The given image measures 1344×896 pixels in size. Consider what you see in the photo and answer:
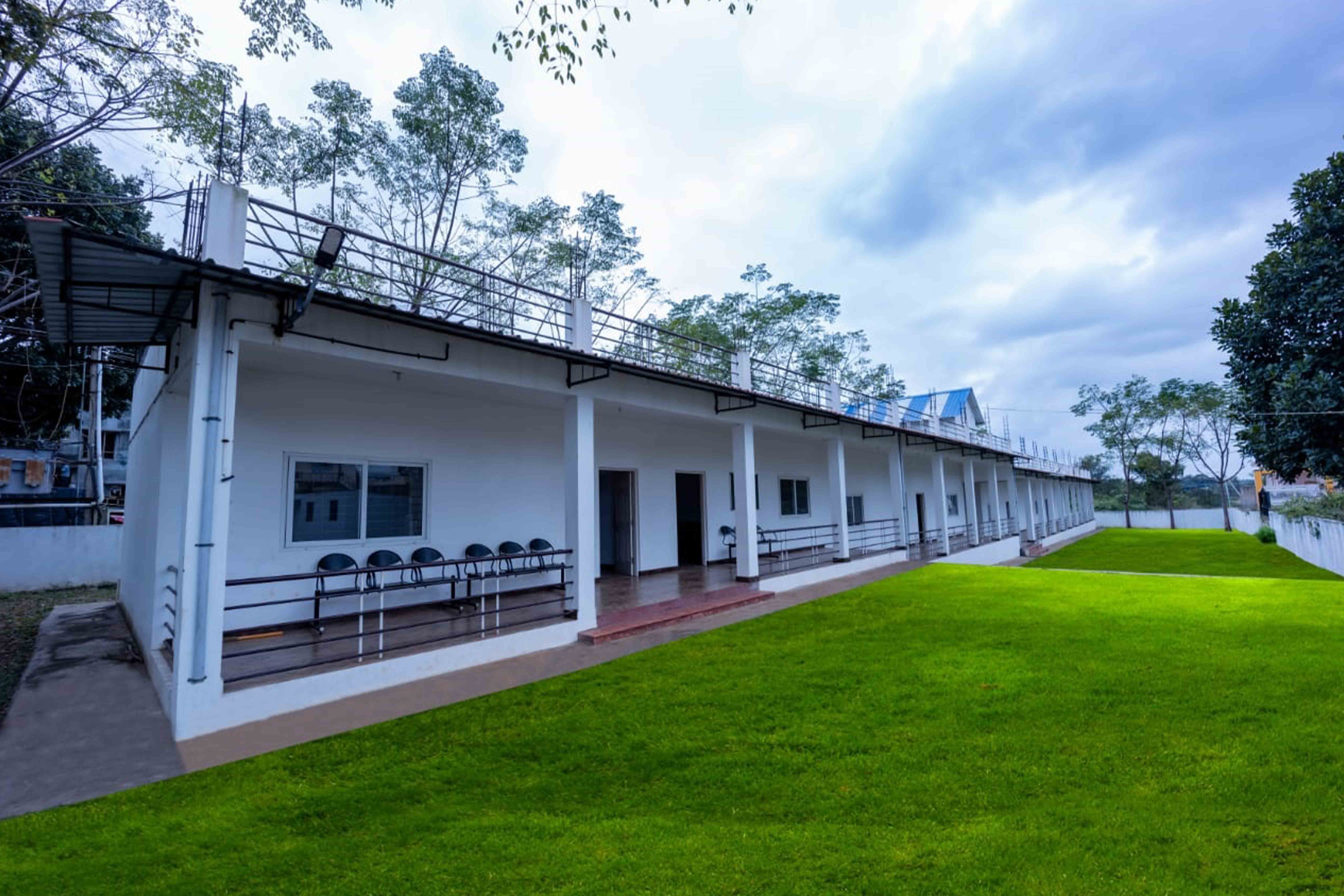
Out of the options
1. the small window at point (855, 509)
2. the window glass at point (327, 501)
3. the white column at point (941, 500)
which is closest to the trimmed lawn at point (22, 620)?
the window glass at point (327, 501)

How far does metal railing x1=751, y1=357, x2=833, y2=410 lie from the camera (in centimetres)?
1163

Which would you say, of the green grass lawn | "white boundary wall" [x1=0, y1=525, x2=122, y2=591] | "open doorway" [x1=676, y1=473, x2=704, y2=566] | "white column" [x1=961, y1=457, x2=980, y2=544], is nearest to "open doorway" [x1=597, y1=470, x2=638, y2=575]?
"open doorway" [x1=676, y1=473, x2=704, y2=566]

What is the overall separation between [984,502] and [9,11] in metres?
32.5

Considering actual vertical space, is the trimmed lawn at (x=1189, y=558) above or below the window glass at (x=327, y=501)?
below

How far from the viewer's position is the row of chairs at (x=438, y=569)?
6.81 meters

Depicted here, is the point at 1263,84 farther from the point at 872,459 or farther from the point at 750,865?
the point at 750,865

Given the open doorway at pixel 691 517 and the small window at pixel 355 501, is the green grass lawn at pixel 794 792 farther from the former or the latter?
the open doorway at pixel 691 517

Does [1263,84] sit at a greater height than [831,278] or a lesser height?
lesser

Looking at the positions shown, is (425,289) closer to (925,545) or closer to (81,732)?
(81,732)

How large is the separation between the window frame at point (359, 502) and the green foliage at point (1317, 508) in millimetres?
21567

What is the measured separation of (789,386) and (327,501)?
8677 mm

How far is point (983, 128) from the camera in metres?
12.4

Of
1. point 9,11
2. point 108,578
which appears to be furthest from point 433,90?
point 108,578

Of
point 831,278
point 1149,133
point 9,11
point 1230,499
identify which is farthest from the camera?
point 1230,499
